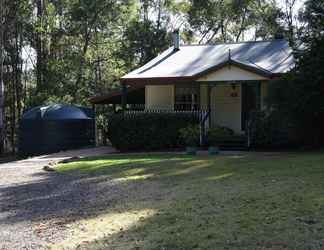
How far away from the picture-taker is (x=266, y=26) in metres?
45.7

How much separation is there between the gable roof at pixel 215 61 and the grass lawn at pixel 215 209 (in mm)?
8411

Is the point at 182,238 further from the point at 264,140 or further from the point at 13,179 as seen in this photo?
the point at 264,140

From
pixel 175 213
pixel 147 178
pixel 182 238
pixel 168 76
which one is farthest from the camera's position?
pixel 168 76

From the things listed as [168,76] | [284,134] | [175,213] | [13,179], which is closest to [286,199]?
[175,213]

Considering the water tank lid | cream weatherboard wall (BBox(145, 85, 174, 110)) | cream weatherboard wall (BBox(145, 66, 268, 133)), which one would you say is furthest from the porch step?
the water tank lid

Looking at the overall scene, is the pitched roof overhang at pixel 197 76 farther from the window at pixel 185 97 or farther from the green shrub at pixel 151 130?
the green shrub at pixel 151 130

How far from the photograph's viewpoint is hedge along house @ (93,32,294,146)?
2183 cm

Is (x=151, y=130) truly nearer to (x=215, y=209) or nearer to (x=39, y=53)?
(x=215, y=209)

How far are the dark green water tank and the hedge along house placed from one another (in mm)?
3302

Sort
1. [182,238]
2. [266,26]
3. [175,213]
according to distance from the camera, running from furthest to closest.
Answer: [266,26], [175,213], [182,238]

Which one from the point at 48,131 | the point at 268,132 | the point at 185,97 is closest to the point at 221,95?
the point at 185,97

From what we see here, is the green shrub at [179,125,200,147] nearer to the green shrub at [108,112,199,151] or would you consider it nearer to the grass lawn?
the green shrub at [108,112,199,151]

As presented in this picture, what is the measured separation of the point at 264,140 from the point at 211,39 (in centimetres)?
Answer: 2897

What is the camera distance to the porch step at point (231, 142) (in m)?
20.7
